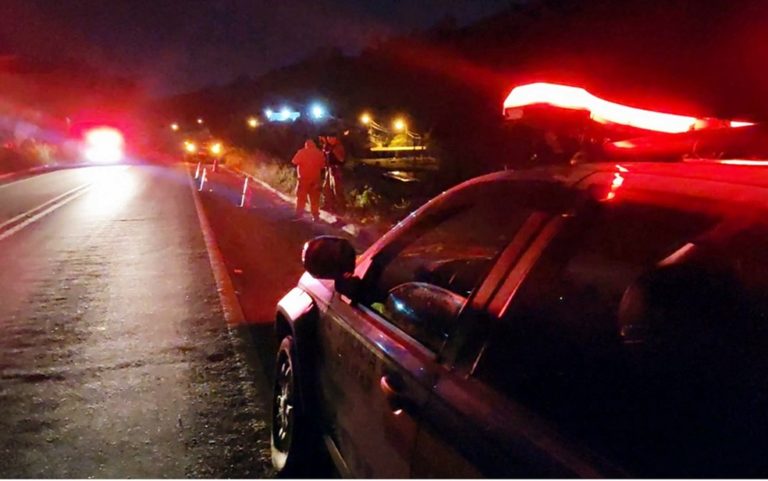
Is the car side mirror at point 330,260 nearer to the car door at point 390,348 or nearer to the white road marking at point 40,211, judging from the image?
the car door at point 390,348

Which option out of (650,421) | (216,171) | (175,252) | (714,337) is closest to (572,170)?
(714,337)

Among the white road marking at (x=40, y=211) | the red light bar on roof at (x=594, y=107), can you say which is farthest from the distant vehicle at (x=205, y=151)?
the red light bar on roof at (x=594, y=107)

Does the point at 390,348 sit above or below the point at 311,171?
above

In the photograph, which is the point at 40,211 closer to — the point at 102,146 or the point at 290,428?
the point at 290,428

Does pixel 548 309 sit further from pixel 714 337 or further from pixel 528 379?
pixel 714 337

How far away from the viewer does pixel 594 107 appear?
3.27 metres

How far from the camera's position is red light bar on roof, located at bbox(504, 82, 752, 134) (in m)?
3.20

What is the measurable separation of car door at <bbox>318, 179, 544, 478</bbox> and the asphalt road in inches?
50.6

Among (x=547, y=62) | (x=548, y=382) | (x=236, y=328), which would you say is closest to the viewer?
(x=548, y=382)

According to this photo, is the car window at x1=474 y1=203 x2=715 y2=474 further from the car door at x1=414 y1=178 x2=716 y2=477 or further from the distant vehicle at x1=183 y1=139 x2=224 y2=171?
the distant vehicle at x1=183 y1=139 x2=224 y2=171

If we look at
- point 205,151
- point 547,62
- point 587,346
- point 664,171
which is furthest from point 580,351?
point 205,151

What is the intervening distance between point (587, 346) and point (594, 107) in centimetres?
103

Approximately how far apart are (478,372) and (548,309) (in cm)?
33

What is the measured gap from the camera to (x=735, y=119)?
347cm
